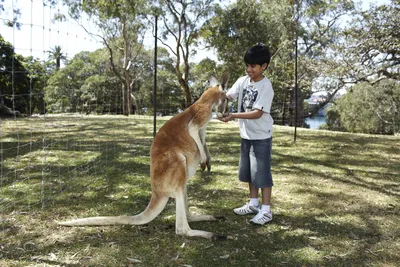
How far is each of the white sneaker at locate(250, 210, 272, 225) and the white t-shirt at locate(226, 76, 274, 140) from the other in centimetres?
68

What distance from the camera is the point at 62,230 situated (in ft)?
8.89

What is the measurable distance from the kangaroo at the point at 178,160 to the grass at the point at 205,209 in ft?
0.47

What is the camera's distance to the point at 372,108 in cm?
2283

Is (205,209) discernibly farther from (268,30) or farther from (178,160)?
(268,30)

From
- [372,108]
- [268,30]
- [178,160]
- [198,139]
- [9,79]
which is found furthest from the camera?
[372,108]

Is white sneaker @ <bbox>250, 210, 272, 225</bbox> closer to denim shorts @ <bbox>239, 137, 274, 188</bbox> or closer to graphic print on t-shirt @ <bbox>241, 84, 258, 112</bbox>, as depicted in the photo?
denim shorts @ <bbox>239, 137, 274, 188</bbox>

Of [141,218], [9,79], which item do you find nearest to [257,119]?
[141,218]

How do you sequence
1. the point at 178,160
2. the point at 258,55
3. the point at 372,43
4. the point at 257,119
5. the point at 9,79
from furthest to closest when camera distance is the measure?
the point at 9,79 → the point at 372,43 → the point at 257,119 → the point at 258,55 → the point at 178,160

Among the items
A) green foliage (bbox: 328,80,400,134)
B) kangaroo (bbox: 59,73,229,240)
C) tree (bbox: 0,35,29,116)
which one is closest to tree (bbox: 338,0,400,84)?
kangaroo (bbox: 59,73,229,240)

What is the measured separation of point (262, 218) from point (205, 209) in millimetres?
631

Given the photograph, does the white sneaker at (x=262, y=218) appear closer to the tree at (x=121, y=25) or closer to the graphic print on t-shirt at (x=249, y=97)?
the graphic print on t-shirt at (x=249, y=97)

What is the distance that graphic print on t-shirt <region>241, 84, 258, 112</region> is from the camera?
2.84 meters

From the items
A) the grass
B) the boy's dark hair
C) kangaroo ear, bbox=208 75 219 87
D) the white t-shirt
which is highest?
the boy's dark hair

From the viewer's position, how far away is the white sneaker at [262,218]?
2886mm
